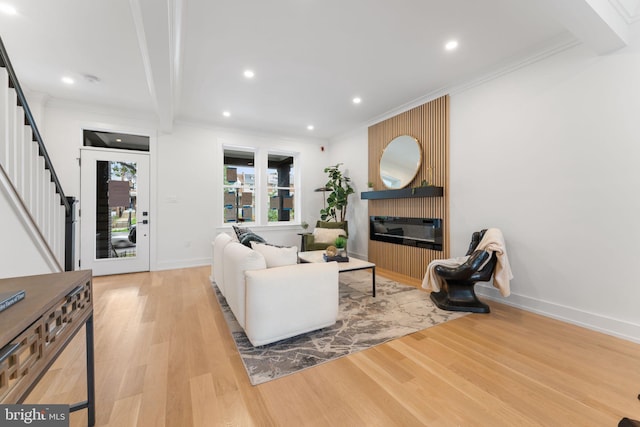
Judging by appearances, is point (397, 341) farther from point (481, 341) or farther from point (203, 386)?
point (203, 386)

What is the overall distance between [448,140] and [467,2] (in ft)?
5.88

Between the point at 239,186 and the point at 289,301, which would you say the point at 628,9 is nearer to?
the point at 289,301

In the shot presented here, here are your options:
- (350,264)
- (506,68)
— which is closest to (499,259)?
(350,264)

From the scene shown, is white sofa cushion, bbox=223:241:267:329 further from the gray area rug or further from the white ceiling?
the white ceiling

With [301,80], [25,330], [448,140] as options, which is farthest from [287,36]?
[25,330]

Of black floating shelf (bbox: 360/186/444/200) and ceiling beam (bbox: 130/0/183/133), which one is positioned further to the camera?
black floating shelf (bbox: 360/186/444/200)

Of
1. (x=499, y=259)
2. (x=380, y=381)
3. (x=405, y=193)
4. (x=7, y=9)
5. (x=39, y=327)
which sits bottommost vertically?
(x=380, y=381)

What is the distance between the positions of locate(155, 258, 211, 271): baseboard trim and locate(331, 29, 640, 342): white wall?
457 cm

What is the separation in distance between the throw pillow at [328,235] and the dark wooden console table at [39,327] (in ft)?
12.6

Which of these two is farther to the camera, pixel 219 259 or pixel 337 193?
pixel 337 193

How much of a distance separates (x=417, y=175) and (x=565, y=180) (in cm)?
178

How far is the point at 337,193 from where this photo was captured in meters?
5.45

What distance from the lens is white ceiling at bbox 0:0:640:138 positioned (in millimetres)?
2141

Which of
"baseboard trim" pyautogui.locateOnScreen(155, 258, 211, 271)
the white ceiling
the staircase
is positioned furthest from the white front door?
the staircase
